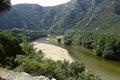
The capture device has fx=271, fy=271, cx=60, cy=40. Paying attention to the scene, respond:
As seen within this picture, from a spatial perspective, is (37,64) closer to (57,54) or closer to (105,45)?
(57,54)

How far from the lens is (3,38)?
2222 inches

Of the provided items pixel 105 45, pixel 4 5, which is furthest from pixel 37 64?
pixel 105 45

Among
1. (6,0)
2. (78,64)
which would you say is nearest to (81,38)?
(78,64)

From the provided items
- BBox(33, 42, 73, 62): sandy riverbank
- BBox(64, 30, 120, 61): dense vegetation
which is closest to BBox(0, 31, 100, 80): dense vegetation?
BBox(33, 42, 73, 62): sandy riverbank

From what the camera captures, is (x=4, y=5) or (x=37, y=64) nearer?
(x=4, y=5)

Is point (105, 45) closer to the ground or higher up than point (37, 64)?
closer to the ground

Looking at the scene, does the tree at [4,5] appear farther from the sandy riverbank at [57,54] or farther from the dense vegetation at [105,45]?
the dense vegetation at [105,45]

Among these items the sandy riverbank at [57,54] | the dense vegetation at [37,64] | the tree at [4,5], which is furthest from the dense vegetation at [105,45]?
the tree at [4,5]

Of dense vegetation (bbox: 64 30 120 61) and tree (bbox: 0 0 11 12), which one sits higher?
tree (bbox: 0 0 11 12)

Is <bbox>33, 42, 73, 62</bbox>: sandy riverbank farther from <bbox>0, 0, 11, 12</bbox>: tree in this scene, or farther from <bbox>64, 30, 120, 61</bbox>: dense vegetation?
<bbox>0, 0, 11, 12</bbox>: tree

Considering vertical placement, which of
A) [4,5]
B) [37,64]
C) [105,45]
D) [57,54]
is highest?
[4,5]

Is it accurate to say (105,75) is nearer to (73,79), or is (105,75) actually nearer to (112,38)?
(73,79)

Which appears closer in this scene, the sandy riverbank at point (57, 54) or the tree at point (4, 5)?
the tree at point (4, 5)

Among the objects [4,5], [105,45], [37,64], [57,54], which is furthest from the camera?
[105,45]
